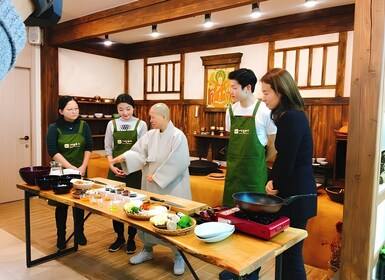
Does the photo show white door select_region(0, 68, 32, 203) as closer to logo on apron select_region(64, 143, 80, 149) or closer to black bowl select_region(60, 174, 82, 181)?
logo on apron select_region(64, 143, 80, 149)

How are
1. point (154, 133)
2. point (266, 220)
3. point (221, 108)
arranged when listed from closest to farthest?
point (266, 220) < point (154, 133) < point (221, 108)

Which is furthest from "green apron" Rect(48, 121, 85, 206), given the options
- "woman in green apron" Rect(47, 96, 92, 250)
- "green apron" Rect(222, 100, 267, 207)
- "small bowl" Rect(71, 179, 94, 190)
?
"green apron" Rect(222, 100, 267, 207)

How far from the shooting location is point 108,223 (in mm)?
3926

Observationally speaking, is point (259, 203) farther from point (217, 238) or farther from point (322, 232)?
point (322, 232)

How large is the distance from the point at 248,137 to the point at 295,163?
0.79m

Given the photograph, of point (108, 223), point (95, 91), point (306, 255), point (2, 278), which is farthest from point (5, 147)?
point (306, 255)

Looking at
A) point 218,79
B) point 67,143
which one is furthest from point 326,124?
point 67,143

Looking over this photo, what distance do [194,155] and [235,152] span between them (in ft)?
7.88

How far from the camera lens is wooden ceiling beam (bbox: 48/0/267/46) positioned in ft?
9.94

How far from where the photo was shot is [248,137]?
8.45ft

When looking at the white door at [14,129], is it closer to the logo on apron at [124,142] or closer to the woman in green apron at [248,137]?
the logo on apron at [124,142]

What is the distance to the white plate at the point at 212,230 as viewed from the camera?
139cm

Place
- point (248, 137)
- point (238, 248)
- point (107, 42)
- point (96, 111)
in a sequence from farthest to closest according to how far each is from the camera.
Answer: point (96, 111) < point (107, 42) < point (248, 137) < point (238, 248)

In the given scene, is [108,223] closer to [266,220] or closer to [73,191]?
[73,191]
